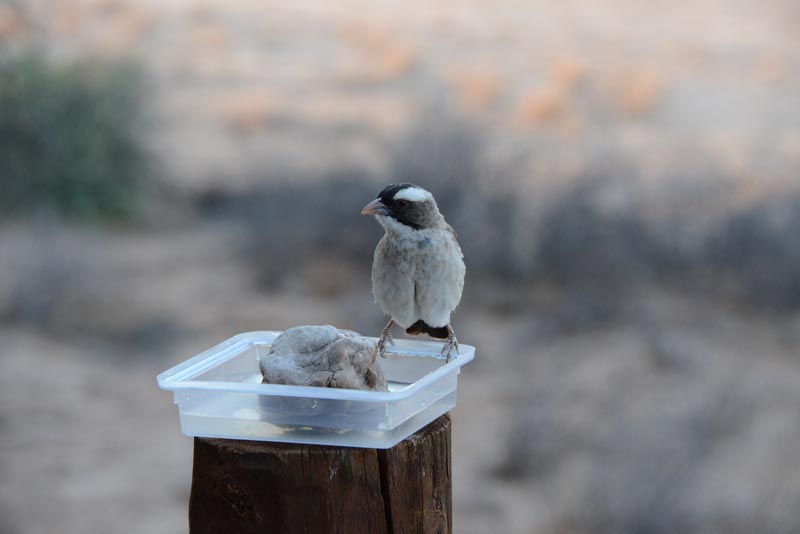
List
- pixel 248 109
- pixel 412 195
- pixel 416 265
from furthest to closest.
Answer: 1. pixel 248 109
2. pixel 416 265
3. pixel 412 195

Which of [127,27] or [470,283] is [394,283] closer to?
[470,283]

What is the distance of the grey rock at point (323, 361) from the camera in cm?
296

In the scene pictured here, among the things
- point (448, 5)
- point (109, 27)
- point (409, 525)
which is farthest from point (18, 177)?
point (448, 5)

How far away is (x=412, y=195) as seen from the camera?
346cm

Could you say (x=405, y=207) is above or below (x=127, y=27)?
below

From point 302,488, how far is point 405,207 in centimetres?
Result: 114

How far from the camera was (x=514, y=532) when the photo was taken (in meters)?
8.49

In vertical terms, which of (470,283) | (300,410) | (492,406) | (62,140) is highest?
(62,140)

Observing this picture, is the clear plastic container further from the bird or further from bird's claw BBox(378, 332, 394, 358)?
the bird

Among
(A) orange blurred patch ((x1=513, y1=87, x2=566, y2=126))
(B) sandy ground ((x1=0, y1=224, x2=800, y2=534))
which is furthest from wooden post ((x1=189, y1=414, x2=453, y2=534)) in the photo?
(A) orange blurred patch ((x1=513, y1=87, x2=566, y2=126))

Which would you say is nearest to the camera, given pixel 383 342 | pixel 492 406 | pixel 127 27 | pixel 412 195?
pixel 383 342

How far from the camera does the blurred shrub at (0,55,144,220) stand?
15289mm

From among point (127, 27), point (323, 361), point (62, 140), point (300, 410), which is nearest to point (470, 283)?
point (62, 140)

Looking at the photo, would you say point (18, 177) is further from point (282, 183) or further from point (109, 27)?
point (109, 27)
